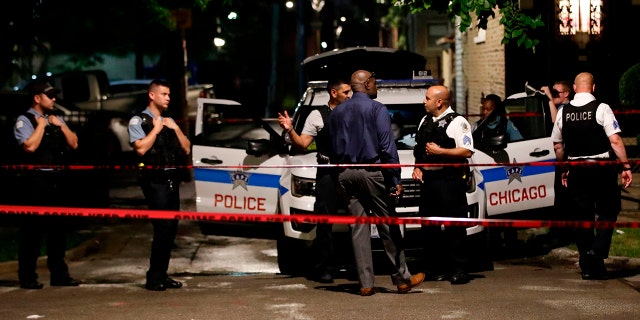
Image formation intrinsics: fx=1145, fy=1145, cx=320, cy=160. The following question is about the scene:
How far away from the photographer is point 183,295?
9117mm

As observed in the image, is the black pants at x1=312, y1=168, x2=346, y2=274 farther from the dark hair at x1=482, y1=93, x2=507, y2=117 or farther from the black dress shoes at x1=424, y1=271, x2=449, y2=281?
the dark hair at x1=482, y1=93, x2=507, y2=117

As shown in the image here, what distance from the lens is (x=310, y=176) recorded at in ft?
32.7

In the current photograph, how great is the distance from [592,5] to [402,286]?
33.1 ft

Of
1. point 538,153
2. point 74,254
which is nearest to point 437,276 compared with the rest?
point 538,153

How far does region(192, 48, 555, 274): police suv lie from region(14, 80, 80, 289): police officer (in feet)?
5.61

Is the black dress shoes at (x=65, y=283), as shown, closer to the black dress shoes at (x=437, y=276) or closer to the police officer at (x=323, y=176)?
the police officer at (x=323, y=176)

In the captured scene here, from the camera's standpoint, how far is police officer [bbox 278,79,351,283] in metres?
9.45

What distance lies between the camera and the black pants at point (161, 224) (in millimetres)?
9414

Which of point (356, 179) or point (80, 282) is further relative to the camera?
point (80, 282)

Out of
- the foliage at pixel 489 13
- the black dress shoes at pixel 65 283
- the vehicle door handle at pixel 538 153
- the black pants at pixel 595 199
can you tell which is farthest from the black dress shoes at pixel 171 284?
the foliage at pixel 489 13

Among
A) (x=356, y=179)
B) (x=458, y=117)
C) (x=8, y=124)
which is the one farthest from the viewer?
(x=8, y=124)

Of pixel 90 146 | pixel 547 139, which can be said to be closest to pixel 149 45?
pixel 90 146

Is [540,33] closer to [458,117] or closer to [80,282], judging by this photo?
[458,117]

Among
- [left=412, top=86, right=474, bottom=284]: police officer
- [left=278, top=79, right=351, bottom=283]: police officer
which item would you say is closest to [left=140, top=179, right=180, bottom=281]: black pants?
[left=278, top=79, right=351, bottom=283]: police officer
